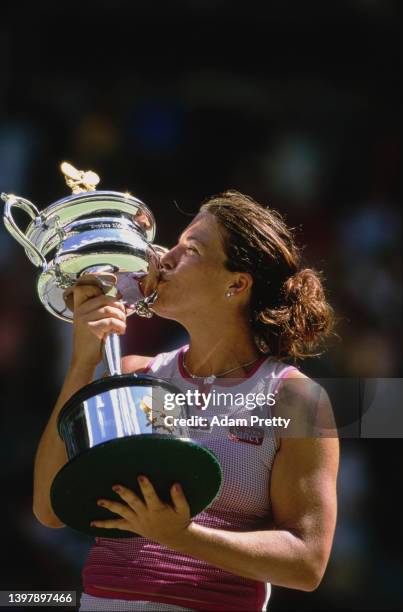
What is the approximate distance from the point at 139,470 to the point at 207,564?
24 cm

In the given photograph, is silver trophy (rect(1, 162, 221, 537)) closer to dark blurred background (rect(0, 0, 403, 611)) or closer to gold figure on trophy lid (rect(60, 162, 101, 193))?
gold figure on trophy lid (rect(60, 162, 101, 193))

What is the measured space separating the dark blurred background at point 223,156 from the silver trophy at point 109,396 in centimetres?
140

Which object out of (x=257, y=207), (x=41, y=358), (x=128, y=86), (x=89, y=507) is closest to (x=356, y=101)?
(x=128, y=86)

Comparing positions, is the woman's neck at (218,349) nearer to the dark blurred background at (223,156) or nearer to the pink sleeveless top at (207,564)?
the pink sleeveless top at (207,564)

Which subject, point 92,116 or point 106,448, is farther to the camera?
point 92,116

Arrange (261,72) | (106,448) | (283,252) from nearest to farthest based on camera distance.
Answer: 1. (106,448)
2. (283,252)
3. (261,72)

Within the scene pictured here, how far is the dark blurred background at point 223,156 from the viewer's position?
11.7ft

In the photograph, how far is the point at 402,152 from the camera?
4277mm

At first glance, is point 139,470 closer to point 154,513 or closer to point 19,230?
point 154,513

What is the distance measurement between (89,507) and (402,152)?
→ 2.84m

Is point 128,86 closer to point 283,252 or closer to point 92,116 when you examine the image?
point 92,116

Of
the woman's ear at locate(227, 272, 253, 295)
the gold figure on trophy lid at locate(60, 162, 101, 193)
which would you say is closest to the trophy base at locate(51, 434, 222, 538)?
the woman's ear at locate(227, 272, 253, 295)

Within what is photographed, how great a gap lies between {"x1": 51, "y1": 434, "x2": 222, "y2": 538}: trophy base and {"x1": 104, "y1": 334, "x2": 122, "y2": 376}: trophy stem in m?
0.26

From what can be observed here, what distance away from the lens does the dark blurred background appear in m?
3.58
